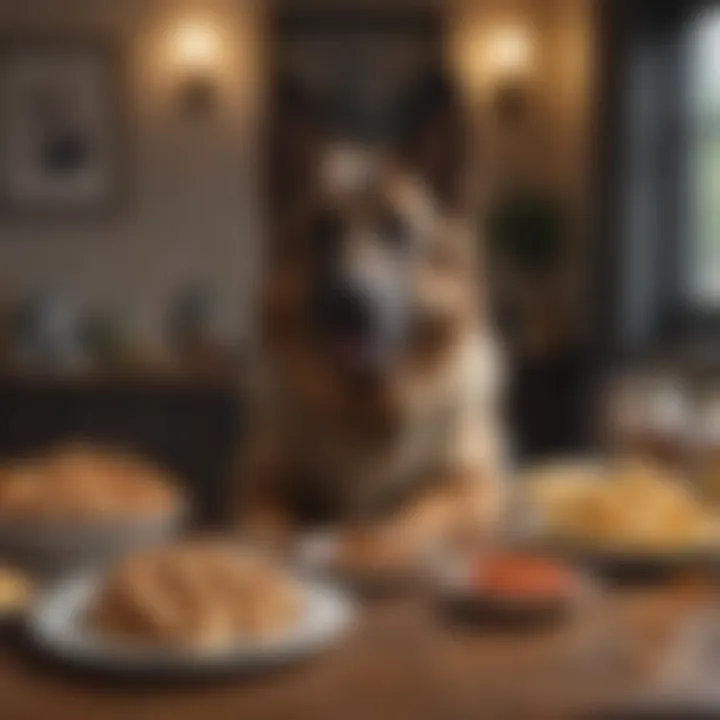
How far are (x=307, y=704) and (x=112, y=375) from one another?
286 cm

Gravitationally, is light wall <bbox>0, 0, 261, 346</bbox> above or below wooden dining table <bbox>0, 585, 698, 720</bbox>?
above

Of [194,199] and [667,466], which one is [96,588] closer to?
[667,466]

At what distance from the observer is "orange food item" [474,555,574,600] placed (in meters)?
0.88

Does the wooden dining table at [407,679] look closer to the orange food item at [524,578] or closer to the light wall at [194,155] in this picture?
the orange food item at [524,578]

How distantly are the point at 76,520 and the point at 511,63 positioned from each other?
3186 millimetres

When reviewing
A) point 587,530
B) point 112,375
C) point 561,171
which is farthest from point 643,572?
point 561,171

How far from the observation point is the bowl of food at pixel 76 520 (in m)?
0.93

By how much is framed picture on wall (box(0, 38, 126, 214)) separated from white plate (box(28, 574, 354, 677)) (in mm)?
3284

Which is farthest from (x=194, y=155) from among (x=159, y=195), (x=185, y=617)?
(x=185, y=617)

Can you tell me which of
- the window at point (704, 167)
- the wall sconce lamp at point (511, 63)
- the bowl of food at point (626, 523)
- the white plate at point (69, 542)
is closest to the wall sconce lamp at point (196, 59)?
the wall sconce lamp at point (511, 63)

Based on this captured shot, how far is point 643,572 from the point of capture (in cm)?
98

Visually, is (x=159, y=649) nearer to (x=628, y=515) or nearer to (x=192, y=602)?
(x=192, y=602)

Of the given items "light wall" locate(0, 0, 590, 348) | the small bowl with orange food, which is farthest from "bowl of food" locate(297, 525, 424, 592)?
"light wall" locate(0, 0, 590, 348)

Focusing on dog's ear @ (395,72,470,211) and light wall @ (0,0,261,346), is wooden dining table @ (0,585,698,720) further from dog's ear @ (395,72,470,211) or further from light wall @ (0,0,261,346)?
light wall @ (0,0,261,346)
